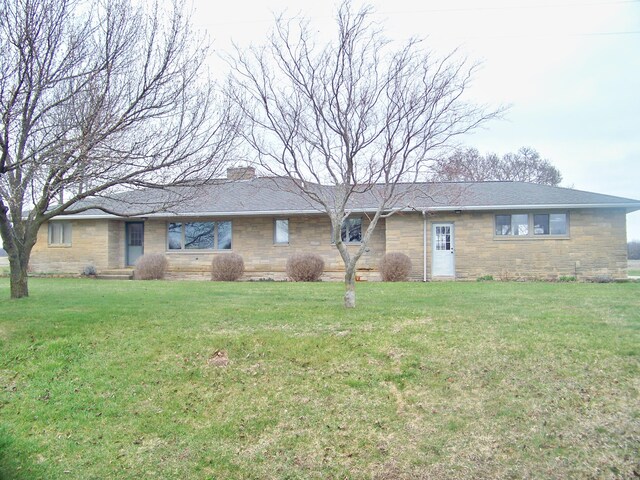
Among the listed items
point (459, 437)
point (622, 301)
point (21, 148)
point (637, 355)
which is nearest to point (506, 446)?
point (459, 437)

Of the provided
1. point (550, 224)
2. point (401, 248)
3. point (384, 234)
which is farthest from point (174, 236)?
point (550, 224)

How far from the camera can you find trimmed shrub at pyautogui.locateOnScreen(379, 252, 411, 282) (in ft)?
56.7

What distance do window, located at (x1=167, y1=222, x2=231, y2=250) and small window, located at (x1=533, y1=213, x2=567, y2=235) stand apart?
11.5 metres

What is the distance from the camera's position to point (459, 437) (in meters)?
5.14

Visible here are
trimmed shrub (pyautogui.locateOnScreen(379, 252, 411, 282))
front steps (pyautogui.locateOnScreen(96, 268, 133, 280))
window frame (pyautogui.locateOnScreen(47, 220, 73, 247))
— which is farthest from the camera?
window frame (pyautogui.locateOnScreen(47, 220, 73, 247))

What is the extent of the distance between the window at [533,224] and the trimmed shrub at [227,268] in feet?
30.6

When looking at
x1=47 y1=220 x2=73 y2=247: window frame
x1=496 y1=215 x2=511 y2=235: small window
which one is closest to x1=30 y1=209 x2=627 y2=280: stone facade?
x1=47 y1=220 x2=73 y2=247: window frame

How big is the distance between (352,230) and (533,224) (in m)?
6.44

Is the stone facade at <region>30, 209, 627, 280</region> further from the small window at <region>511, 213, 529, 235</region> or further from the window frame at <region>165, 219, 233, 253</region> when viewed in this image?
the small window at <region>511, 213, 529, 235</region>

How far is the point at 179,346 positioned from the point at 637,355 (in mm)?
6236

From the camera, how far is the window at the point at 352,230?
63.5 feet

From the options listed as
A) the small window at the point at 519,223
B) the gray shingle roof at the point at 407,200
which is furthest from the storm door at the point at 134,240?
the small window at the point at 519,223

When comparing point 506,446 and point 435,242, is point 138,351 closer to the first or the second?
point 506,446

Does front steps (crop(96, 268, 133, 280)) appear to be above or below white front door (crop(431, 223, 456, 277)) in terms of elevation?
below
